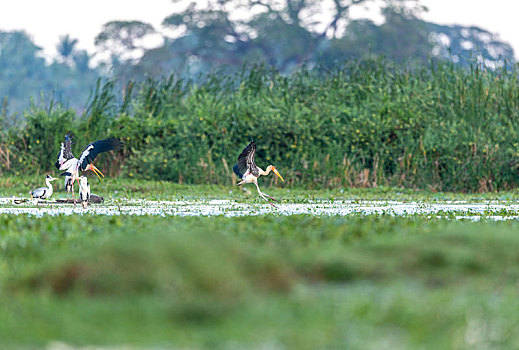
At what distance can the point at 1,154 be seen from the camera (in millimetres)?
22234

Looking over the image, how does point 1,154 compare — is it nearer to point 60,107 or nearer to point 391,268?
point 60,107

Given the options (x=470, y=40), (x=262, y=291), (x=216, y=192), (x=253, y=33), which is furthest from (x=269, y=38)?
(x=262, y=291)

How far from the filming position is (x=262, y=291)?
549cm

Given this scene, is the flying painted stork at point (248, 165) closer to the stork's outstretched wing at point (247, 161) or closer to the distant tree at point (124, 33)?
the stork's outstretched wing at point (247, 161)

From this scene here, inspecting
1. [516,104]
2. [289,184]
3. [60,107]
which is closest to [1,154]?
[60,107]

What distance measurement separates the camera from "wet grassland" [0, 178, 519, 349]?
439cm

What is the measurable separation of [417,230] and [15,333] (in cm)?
556

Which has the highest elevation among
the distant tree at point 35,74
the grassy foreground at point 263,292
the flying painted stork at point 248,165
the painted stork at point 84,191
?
the distant tree at point 35,74

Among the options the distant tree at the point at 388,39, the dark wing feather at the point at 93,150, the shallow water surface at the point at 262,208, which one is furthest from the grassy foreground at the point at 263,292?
the distant tree at the point at 388,39

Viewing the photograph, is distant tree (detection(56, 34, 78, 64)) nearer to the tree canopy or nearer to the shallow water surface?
the tree canopy

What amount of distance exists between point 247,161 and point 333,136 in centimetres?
739

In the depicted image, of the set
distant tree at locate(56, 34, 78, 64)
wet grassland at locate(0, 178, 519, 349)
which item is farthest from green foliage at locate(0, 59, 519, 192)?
distant tree at locate(56, 34, 78, 64)

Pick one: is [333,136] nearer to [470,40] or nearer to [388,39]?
[388,39]

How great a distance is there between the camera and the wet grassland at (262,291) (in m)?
4.39
